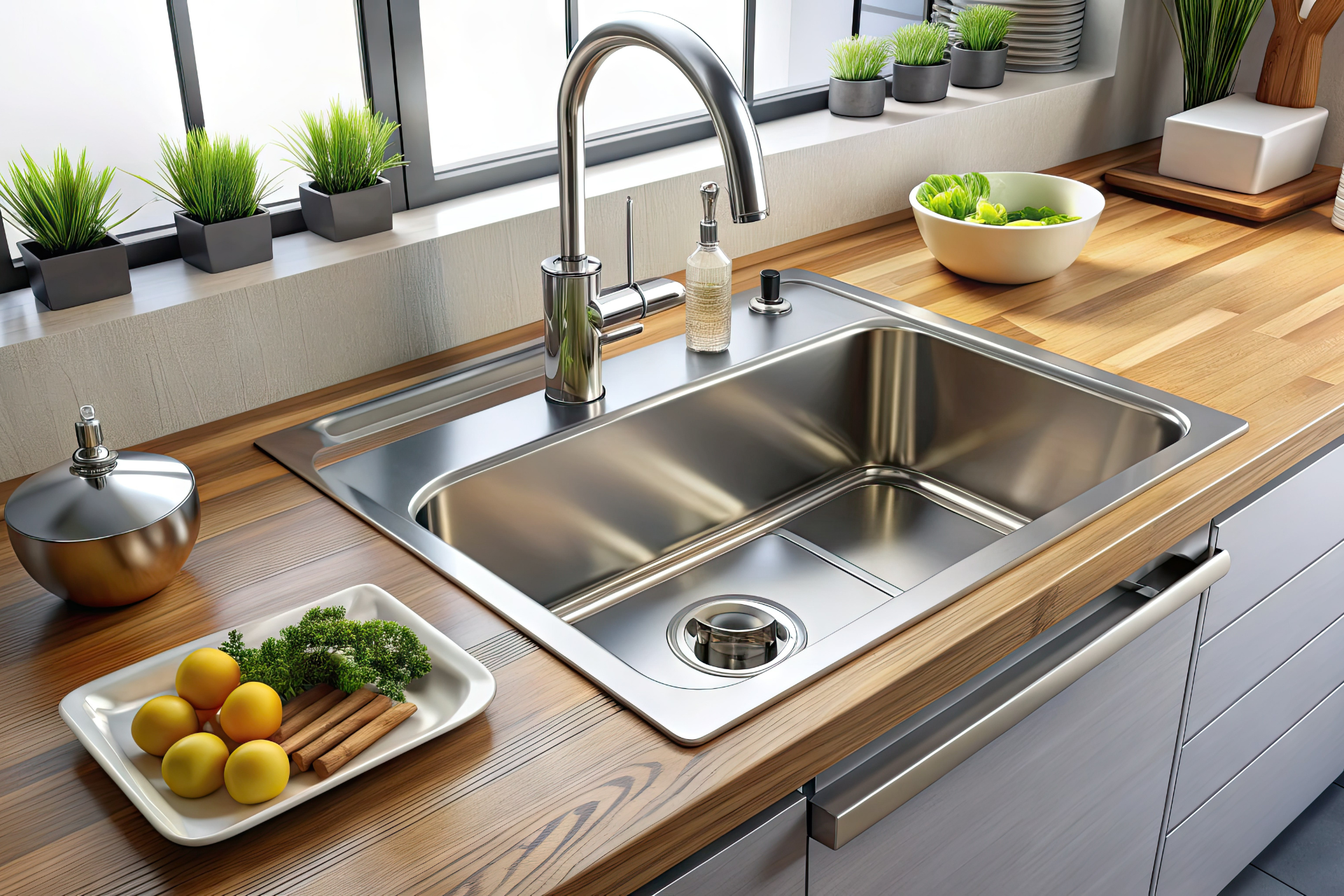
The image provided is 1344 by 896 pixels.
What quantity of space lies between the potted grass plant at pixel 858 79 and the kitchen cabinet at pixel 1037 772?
3.14 ft

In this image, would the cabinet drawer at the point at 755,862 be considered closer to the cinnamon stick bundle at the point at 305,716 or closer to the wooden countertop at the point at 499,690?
the wooden countertop at the point at 499,690

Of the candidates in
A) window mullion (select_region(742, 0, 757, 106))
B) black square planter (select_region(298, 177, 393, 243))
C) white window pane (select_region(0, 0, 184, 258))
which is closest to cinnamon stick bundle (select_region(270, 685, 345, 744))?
black square planter (select_region(298, 177, 393, 243))

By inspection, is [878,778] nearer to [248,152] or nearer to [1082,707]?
[1082,707]

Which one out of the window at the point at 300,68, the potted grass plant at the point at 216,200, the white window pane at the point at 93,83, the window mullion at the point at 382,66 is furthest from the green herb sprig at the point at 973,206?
the white window pane at the point at 93,83

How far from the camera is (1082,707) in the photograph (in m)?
1.06

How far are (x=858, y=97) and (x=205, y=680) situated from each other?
142 centimetres

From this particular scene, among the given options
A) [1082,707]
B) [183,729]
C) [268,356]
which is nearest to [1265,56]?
[1082,707]

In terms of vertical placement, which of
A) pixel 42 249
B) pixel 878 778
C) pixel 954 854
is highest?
pixel 42 249

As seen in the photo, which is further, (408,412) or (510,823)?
(408,412)

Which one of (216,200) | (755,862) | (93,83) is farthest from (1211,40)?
(93,83)

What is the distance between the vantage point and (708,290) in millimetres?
1338

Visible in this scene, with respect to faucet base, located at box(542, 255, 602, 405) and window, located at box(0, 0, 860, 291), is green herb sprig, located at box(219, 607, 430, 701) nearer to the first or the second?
faucet base, located at box(542, 255, 602, 405)

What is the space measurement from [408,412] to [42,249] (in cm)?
40

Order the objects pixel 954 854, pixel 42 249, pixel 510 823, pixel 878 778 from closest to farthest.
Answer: pixel 510 823 < pixel 878 778 < pixel 954 854 < pixel 42 249
